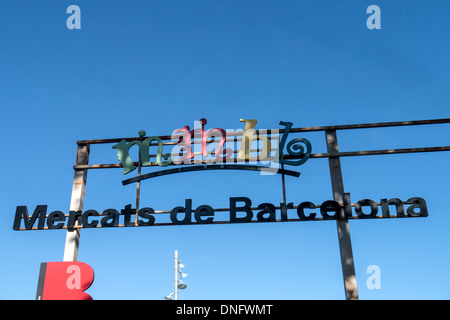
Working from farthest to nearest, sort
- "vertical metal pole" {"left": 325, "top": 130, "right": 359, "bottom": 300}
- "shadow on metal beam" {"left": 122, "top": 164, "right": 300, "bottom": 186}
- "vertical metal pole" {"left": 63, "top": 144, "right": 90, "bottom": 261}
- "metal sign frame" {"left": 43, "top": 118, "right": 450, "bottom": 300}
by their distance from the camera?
1. "shadow on metal beam" {"left": 122, "top": 164, "right": 300, "bottom": 186}
2. "vertical metal pole" {"left": 63, "top": 144, "right": 90, "bottom": 261}
3. "metal sign frame" {"left": 43, "top": 118, "right": 450, "bottom": 300}
4. "vertical metal pole" {"left": 325, "top": 130, "right": 359, "bottom": 300}

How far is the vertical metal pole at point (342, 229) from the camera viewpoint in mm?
9727

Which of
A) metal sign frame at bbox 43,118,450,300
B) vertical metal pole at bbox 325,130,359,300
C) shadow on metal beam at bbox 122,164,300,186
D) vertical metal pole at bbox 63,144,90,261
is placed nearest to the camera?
vertical metal pole at bbox 325,130,359,300

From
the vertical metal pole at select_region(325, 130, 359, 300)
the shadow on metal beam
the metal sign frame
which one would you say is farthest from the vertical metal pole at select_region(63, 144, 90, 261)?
the vertical metal pole at select_region(325, 130, 359, 300)

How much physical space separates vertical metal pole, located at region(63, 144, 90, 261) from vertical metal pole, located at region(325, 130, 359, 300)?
686 cm

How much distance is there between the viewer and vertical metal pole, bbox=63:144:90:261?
430 inches

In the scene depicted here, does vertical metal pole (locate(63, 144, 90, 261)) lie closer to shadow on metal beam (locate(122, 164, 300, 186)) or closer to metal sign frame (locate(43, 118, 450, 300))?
metal sign frame (locate(43, 118, 450, 300))

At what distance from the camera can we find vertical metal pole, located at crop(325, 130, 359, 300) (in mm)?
9727

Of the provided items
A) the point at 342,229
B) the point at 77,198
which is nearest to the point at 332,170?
the point at 342,229

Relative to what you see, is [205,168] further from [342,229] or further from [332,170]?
[342,229]

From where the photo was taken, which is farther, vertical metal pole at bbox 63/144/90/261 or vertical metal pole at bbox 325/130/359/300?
vertical metal pole at bbox 63/144/90/261

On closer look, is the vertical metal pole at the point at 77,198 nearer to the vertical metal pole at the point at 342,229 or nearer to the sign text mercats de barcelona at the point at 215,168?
the sign text mercats de barcelona at the point at 215,168

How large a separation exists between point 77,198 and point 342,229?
23.6 ft

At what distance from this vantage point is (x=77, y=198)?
11656mm
